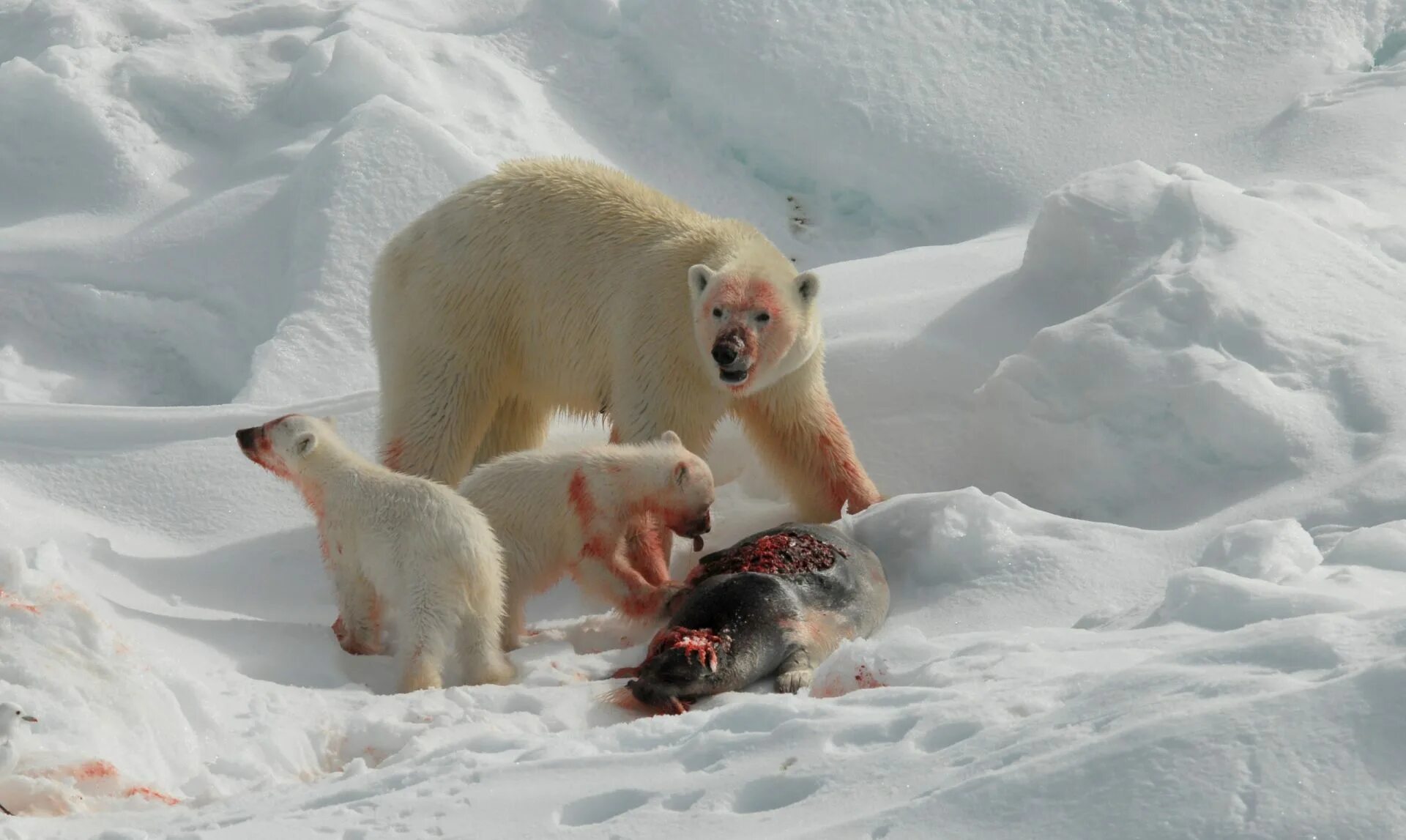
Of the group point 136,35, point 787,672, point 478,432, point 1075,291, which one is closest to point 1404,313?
point 1075,291

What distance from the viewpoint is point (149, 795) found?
14.4ft

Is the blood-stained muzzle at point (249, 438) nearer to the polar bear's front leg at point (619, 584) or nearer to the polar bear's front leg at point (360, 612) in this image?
the polar bear's front leg at point (360, 612)

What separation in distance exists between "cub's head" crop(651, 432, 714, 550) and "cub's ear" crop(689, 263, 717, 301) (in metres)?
0.60

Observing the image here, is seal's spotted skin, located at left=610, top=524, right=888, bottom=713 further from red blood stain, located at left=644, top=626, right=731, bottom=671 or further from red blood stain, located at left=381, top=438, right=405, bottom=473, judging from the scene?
red blood stain, located at left=381, top=438, right=405, bottom=473

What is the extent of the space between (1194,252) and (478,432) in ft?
11.1

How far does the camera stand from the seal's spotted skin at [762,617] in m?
5.34

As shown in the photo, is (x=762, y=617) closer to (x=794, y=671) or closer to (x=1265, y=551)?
(x=794, y=671)

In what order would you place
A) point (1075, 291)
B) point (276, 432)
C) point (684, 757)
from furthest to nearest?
1. point (1075, 291)
2. point (276, 432)
3. point (684, 757)

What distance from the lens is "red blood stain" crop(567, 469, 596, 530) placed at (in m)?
6.21

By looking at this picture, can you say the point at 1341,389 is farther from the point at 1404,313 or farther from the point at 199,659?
the point at 199,659

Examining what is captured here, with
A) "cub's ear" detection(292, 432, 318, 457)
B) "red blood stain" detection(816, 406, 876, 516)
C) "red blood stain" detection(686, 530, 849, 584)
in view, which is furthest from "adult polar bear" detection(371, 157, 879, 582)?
"cub's ear" detection(292, 432, 318, 457)

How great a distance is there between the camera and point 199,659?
5488mm

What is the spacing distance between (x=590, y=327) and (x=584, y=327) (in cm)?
4

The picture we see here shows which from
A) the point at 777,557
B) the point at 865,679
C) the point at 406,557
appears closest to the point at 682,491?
the point at 777,557
